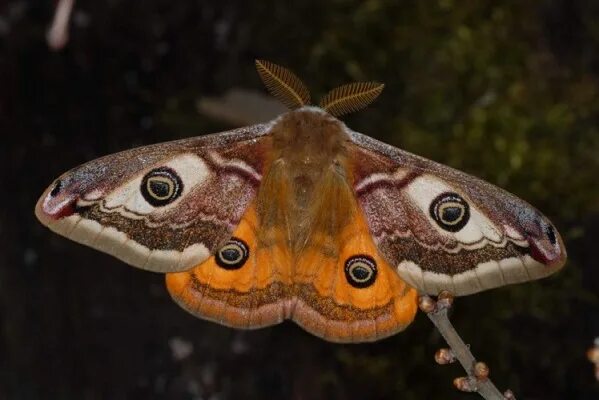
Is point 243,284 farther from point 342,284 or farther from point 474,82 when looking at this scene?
point 474,82

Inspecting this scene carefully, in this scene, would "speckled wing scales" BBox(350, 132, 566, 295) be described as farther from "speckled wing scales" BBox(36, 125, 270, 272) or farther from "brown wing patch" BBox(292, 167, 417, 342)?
"speckled wing scales" BBox(36, 125, 270, 272)

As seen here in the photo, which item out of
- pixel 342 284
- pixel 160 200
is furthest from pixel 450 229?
pixel 160 200

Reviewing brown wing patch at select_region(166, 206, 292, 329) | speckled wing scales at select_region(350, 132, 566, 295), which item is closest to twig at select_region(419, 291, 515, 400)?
speckled wing scales at select_region(350, 132, 566, 295)

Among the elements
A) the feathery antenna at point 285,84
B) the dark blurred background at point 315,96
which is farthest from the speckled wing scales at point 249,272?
the dark blurred background at point 315,96

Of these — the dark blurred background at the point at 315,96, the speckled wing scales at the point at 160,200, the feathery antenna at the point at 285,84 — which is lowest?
the dark blurred background at the point at 315,96

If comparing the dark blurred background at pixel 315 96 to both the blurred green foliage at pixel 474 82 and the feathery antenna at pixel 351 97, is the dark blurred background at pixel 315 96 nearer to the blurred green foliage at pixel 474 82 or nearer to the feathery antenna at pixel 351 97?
the blurred green foliage at pixel 474 82
